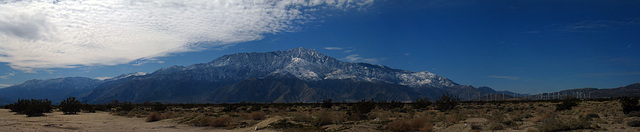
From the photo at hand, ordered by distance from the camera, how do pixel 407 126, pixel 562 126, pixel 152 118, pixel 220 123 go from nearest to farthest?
pixel 562 126
pixel 407 126
pixel 220 123
pixel 152 118

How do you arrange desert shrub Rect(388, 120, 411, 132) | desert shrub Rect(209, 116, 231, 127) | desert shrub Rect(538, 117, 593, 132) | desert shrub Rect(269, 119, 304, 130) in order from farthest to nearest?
desert shrub Rect(209, 116, 231, 127), desert shrub Rect(269, 119, 304, 130), desert shrub Rect(388, 120, 411, 132), desert shrub Rect(538, 117, 593, 132)

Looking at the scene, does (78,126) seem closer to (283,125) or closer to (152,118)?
(152,118)


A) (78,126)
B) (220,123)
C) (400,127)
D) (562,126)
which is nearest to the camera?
(562,126)

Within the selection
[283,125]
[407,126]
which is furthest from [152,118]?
[407,126]

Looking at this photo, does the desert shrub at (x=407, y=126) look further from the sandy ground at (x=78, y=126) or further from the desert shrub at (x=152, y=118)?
the desert shrub at (x=152, y=118)

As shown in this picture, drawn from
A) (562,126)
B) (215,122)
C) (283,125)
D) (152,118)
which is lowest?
(152,118)

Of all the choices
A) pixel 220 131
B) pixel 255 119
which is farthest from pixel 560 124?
pixel 255 119

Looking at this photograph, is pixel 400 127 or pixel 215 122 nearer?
pixel 400 127

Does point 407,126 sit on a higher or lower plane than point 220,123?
higher

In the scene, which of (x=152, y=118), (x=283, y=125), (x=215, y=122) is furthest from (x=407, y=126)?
(x=152, y=118)

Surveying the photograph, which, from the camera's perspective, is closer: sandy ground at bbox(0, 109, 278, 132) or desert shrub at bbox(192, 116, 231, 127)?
sandy ground at bbox(0, 109, 278, 132)

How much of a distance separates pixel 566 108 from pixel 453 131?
87.7ft

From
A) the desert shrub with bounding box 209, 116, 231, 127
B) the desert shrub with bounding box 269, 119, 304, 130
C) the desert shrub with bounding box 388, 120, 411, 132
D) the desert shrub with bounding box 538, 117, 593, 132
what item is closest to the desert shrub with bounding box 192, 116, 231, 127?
the desert shrub with bounding box 209, 116, 231, 127

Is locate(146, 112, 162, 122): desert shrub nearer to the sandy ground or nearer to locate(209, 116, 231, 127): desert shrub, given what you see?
the sandy ground
